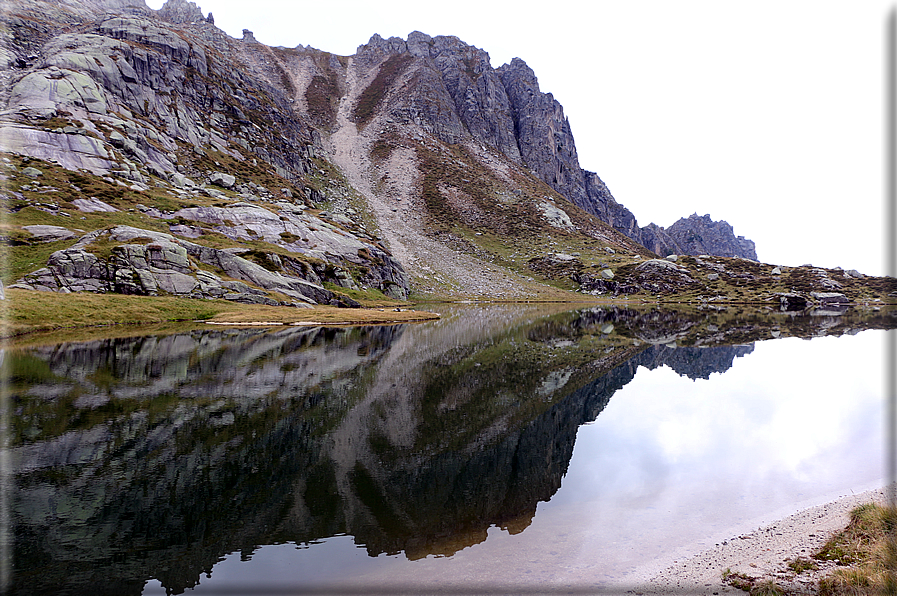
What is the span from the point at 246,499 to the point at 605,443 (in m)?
13.5

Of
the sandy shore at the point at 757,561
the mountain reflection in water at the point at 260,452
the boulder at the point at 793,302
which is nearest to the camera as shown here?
the sandy shore at the point at 757,561

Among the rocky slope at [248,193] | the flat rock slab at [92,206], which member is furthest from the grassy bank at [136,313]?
the flat rock slab at [92,206]

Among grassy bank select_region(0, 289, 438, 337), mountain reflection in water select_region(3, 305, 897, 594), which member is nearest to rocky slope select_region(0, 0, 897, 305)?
grassy bank select_region(0, 289, 438, 337)

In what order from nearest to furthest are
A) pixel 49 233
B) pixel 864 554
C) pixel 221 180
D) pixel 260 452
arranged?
pixel 864 554 < pixel 260 452 < pixel 49 233 < pixel 221 180

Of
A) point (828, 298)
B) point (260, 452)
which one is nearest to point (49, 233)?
point (260, 452)

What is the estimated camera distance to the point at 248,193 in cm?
10794

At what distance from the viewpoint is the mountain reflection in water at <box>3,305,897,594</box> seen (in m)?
9.42

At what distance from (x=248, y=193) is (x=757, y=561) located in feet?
396

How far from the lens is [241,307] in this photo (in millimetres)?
58281

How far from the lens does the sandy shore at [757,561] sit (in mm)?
8055

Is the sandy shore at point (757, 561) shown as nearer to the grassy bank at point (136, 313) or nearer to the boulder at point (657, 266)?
the grassy bank at point (136, 313)

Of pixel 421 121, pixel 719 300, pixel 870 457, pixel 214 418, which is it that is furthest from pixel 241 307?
pixel 421 121

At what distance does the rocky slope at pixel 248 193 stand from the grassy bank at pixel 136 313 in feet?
15.6

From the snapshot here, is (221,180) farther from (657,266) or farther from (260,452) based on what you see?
(657,266)
